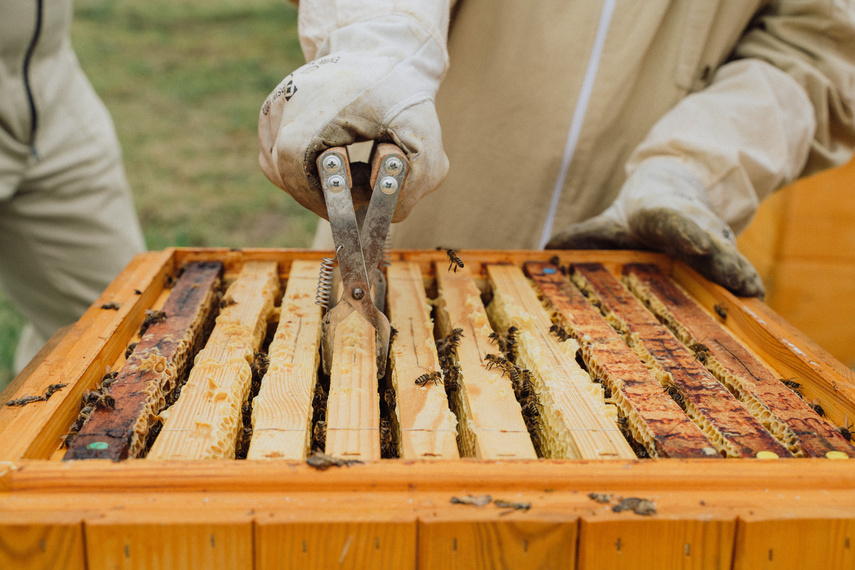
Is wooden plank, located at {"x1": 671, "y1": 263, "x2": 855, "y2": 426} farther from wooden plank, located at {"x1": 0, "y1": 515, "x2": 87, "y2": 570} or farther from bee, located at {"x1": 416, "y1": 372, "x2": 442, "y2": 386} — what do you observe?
wooden plank, located at {"x1": 0, "y1": 515, "x2": 87, "y2": 570}

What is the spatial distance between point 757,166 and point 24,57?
3.31 metres

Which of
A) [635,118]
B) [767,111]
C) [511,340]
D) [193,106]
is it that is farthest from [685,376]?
[193,106]

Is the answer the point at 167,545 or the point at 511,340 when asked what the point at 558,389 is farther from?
the point at 167,545

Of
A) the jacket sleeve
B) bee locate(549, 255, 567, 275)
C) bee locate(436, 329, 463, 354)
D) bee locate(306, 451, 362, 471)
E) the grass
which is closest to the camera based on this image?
bee locate(306, 451, 362, 471)

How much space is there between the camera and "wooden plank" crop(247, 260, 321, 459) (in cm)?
136

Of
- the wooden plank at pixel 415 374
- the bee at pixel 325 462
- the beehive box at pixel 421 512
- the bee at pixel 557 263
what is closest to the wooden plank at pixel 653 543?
the beehive box at pixel 421 512

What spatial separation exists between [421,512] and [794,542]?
68cm

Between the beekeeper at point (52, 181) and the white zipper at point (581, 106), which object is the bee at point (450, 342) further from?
the beekeeper at point (52, 181)

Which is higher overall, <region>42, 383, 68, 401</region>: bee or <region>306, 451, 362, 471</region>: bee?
<region>306, 451, 362, 471</region>: bee

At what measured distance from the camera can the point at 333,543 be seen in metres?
1.15

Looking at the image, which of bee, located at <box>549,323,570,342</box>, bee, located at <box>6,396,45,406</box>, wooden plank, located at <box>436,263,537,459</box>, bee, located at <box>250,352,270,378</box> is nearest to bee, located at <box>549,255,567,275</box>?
wooden plank, located at <box>436,263,537,459</box>

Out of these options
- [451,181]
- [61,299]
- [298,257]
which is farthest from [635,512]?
[61,299]

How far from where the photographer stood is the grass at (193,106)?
22.5 feet

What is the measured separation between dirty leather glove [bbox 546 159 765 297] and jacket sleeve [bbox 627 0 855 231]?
109 mm
